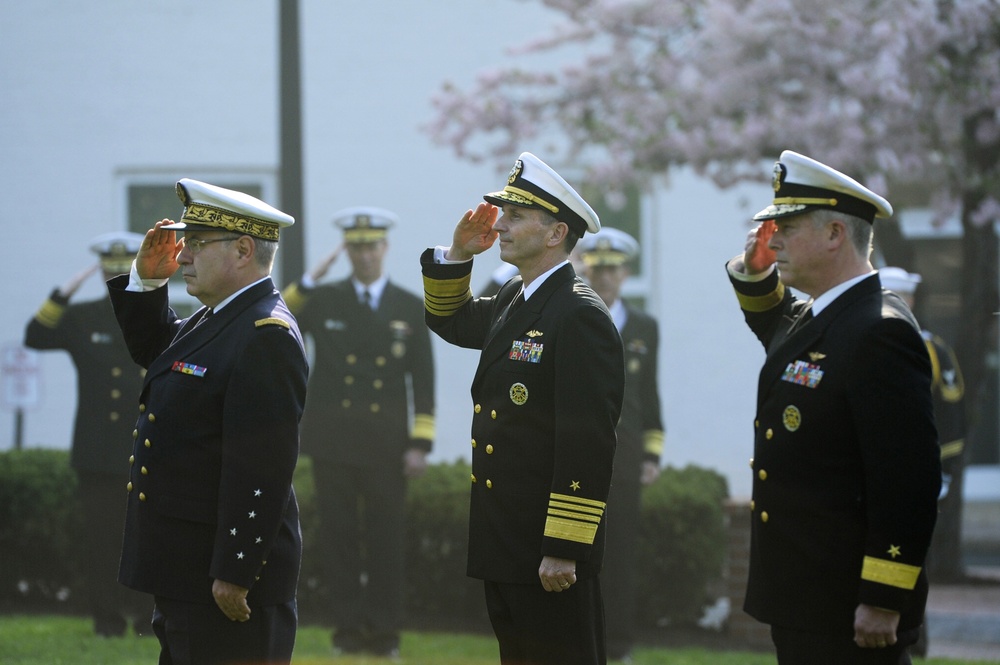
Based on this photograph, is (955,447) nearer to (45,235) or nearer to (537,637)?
(537,637)

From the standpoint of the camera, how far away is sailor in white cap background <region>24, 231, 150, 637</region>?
25.4ft

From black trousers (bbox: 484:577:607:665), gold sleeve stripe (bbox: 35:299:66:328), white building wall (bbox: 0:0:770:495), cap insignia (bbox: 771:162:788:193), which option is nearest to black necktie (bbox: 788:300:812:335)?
cap insignia (bbox: 771:162:788:193)

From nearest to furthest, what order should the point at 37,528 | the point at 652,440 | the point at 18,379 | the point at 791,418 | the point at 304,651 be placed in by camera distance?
the point at 791,418 < the point at 304,651 < the point at 652,440 < the point at 37,528 < the point at 18,379

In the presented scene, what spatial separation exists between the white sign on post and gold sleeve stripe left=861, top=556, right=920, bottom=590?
28.6 feet

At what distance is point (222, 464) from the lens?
4.05 m

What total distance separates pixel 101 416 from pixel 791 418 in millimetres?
5136

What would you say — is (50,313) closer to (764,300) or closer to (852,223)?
(764,300)

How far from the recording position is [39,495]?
8.82m

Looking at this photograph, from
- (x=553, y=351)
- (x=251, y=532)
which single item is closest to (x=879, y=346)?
(x=553, y=351)

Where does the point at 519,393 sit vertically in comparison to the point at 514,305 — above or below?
below

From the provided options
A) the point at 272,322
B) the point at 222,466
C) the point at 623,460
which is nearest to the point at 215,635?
the point at 222,466

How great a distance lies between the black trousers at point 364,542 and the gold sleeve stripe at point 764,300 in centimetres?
409

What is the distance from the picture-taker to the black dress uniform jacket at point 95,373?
7.76 m

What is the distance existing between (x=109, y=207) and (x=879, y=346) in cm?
962
